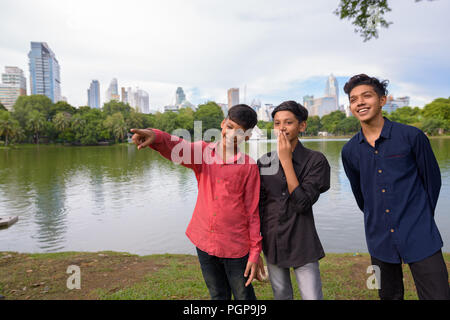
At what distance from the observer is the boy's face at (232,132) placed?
243 centimetres

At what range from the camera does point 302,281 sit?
7.80 feet

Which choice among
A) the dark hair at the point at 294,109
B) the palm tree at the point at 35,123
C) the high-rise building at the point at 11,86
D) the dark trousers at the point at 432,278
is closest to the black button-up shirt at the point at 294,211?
the dark hair at the point at 294,109

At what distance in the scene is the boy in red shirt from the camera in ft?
7.80

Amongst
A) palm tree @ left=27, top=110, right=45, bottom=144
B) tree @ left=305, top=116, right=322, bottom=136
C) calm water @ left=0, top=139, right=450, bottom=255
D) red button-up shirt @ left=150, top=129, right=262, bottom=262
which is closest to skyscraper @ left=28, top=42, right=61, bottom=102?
palm tree @ left=27, top=110, right=45, bottom=144

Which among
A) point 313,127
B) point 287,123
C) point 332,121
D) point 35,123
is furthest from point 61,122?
point 332,121

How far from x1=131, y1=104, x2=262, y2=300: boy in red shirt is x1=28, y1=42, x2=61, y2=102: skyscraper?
666ft

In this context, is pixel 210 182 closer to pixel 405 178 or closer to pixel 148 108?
pixel 405 178

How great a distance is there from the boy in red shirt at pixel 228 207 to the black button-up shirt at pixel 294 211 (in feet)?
0.39

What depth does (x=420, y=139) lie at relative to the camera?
2.34 m

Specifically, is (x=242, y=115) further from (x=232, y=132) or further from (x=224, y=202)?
(x=224, y=202)

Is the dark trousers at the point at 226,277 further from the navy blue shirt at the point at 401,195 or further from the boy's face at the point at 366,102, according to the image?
the boy's face at the point at 366,102

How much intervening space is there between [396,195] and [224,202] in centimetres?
133

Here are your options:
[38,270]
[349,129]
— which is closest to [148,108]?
[349,129]
